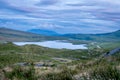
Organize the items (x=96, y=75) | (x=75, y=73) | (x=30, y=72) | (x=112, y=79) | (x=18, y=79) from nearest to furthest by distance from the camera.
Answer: (x=112, y=79) < (x=96, y=75) < (x=18, y=79) < (x=75, y=73) < (x=30, y=72)

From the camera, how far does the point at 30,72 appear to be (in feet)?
43.8

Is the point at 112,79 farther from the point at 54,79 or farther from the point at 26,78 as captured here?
the point at 26,78

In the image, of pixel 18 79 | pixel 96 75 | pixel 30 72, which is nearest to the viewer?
pixel 96 75

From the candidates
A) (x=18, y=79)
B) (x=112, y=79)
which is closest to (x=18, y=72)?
(x=18, y=79)

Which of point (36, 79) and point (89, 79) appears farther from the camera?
point (36, 79)

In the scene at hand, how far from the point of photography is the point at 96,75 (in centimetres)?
1094

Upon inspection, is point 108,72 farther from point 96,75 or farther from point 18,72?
point 18,72

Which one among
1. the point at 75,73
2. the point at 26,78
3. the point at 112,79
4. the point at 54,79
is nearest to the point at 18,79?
the point at 26,78

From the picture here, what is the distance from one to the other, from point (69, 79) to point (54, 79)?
80cm

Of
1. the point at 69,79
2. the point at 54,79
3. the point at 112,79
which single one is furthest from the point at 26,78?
the point at 112,79

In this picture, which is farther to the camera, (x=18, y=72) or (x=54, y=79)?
(x=18, y=72)

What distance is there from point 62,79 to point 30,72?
7.87 ft

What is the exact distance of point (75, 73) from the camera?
1246 cm

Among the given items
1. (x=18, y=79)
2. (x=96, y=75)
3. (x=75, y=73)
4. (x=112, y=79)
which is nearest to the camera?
(x=112, y=79)
